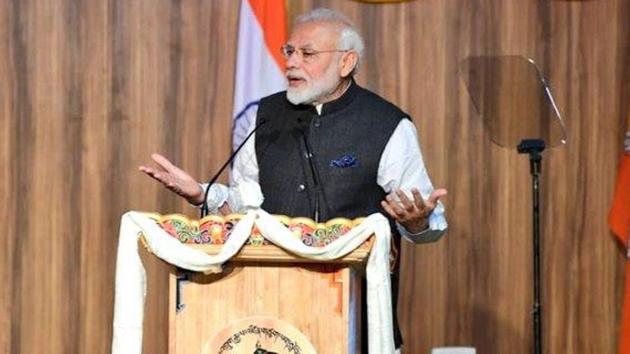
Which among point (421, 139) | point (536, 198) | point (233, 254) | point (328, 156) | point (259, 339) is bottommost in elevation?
point (259, 339)

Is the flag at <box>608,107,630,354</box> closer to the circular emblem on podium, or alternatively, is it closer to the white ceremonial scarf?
the white ceremonial scarf

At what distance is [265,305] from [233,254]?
128 mm

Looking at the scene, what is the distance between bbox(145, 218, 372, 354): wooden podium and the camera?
7.12ft

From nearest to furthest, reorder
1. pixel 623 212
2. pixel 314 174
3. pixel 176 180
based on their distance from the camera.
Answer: pixel 176 180, pixel 314 174, pixel 623 212

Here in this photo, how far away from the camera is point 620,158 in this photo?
3.84 m

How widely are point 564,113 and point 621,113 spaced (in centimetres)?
21

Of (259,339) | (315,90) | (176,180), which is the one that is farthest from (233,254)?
(315,90)

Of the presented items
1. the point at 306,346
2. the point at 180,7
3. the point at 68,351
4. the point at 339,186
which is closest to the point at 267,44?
the point at 180,7

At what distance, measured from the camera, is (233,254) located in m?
2.15

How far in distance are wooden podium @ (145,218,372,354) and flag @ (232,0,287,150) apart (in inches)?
53.2

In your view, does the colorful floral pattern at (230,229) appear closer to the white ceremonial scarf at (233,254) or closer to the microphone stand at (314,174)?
the white ceremonial scarf at (233,254)

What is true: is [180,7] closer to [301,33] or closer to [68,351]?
[301,33]

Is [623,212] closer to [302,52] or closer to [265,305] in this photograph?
[302,52]

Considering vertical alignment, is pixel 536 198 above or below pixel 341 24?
below
